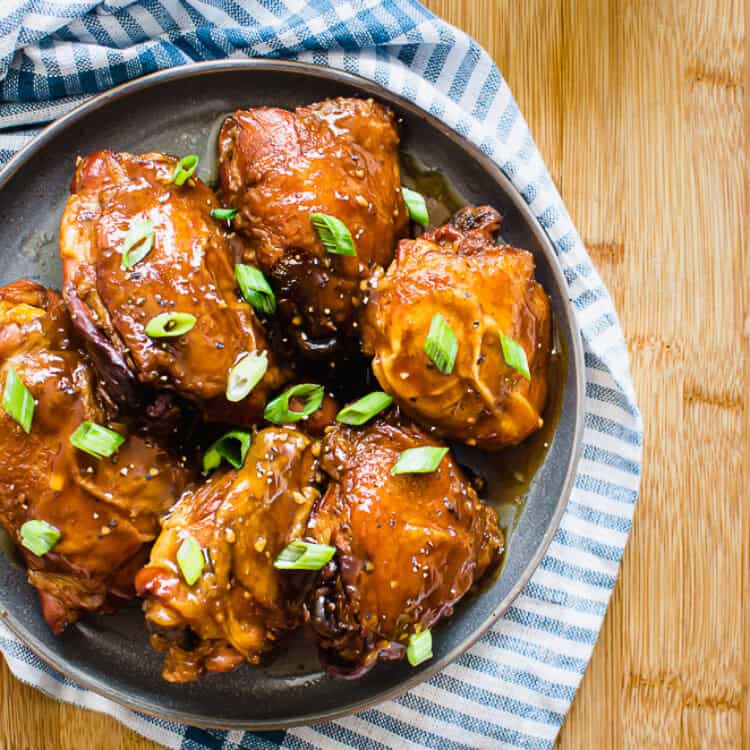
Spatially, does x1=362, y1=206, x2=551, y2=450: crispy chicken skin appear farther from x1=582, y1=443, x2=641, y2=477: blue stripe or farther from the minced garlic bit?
the minced garlic bit

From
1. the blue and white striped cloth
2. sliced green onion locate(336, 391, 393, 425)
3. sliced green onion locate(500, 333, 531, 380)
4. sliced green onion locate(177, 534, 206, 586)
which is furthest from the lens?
the blue and white striped cloth

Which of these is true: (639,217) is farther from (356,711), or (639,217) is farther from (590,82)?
(356,711)

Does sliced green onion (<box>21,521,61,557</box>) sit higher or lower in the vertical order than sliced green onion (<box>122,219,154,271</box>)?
lower

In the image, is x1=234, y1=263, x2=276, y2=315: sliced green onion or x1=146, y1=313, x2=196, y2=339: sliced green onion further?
x1=234, y1=263, x2=276, y2=315: sliced green onion

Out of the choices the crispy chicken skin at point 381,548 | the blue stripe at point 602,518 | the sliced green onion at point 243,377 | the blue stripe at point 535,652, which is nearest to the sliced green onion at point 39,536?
the sliced green onion at point 243,377

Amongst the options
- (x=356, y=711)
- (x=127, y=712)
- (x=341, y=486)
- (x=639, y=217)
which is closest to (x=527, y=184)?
(x=639, y=217)

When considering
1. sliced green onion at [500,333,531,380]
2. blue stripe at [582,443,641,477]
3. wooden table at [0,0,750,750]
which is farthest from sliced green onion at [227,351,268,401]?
wooden table at [0,0,750,750]

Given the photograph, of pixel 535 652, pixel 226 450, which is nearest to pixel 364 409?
pixel 226 450

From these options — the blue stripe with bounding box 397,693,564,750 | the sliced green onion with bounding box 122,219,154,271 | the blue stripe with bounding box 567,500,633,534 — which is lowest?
the blue stripe with bounding box 397,693,564,750
